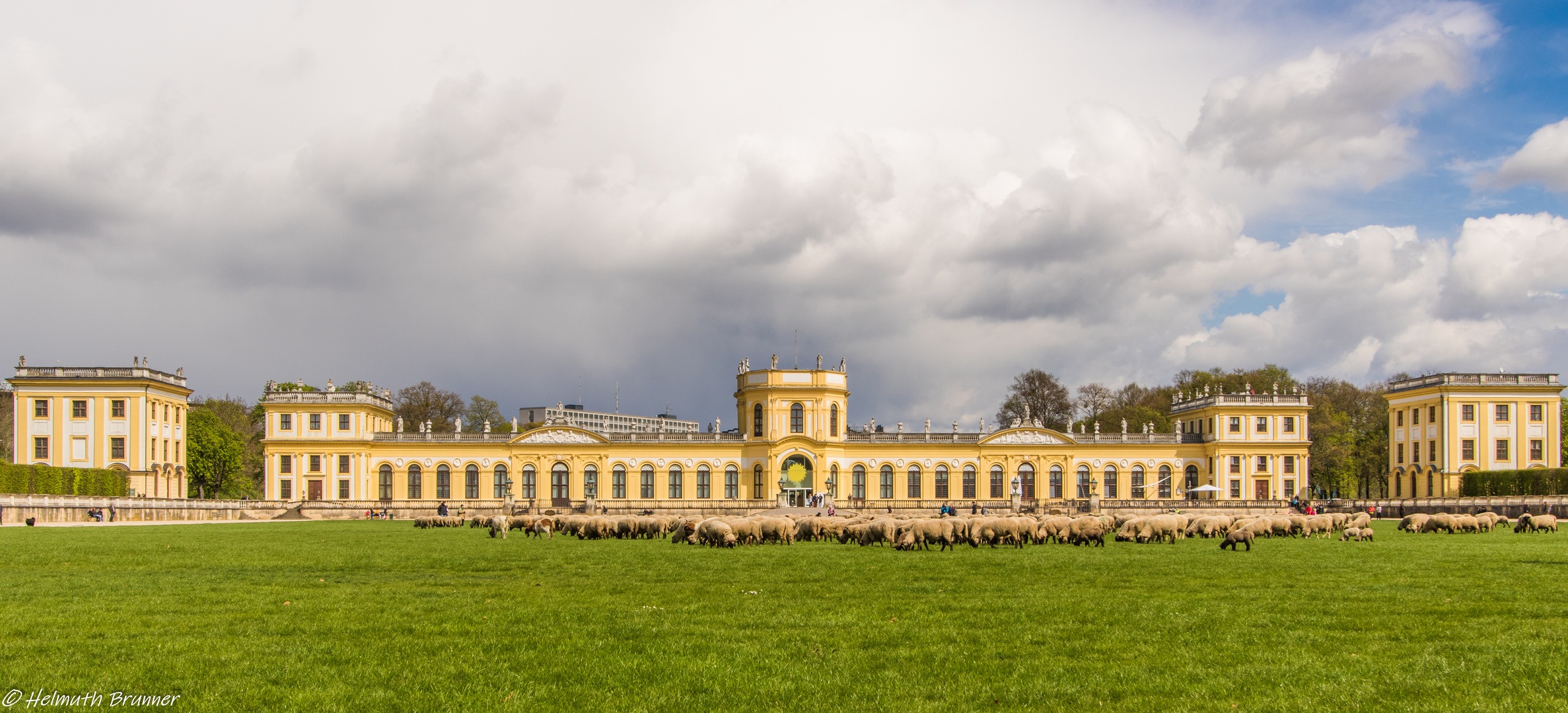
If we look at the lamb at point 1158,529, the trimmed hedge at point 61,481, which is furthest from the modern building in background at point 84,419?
the lamb at point 1158,529

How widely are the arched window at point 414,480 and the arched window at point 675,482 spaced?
16226mm

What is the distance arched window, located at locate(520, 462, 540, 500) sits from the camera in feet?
242

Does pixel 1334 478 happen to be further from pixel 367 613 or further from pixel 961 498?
pixel 367 613

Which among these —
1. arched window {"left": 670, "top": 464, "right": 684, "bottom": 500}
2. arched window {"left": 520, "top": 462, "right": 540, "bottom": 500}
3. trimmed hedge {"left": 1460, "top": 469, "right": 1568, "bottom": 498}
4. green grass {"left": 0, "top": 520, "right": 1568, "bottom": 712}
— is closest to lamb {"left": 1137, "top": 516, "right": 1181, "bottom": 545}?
green grass {"left": 0, "top": 520, "right": 1568, "bottom": 712}

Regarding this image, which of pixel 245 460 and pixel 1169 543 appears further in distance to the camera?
pixel 245 460

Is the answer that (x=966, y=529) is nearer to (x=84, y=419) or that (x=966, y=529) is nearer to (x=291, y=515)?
(x=291, y=515)

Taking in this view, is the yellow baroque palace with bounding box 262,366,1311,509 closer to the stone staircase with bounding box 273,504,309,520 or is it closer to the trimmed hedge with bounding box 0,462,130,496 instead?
the stone staircase with bounding box 273,504,309,520

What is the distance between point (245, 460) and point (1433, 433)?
297 feet

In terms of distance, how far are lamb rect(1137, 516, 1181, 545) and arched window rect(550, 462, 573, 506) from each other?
48.3 m

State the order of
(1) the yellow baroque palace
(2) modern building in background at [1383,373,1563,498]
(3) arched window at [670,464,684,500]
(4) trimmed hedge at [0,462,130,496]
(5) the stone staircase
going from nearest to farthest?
1. (4) trimmed hedge at [0,462,130,496]
2. (5) the stone staircase
3. (1) the yellow baroque palace
4. (3) arched window at [670,464,684,500]
5. (2) modern building in background at [1383,373,1563,498]

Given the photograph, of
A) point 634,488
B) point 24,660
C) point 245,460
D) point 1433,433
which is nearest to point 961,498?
point 634,488

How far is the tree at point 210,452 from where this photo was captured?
79125 mm

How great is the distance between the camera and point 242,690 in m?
9.41

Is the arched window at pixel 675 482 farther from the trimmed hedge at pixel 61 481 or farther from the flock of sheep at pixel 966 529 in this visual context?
the flock of sheep at pixel 966 529
